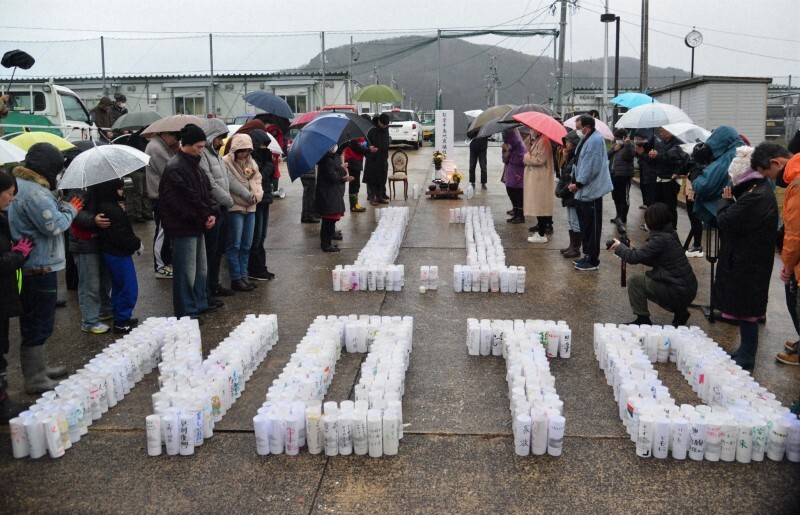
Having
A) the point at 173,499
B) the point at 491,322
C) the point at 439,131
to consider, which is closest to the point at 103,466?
the point at 173,499

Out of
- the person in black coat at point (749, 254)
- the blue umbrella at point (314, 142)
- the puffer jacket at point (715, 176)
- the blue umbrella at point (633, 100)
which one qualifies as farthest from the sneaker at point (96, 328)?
the blue umbrella at point (633, 100)

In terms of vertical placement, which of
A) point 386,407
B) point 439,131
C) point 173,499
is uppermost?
point 439,131

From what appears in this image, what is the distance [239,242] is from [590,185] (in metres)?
4.48

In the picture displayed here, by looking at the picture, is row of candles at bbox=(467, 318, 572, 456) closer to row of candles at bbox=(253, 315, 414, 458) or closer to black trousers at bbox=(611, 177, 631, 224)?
row of candles at bbox=(253, 315, 414, 458)

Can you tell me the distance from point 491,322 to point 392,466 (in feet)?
8.07

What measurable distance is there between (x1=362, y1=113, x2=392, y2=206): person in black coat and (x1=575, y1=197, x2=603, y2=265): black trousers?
19.1 feet

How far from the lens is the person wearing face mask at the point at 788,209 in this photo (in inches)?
194

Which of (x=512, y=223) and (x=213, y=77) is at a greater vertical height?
(x=213, y=77)

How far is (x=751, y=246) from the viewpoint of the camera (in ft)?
18.5

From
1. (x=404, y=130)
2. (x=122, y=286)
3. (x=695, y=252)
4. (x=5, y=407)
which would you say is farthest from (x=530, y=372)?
(x=404, y=130)

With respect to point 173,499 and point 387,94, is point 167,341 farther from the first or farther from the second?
point 387,94

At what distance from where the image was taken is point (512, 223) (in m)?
12.6

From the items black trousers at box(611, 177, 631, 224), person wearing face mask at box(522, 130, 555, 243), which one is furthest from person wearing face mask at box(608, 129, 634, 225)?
person wearing face mask at box(522, 130, 555, 243)

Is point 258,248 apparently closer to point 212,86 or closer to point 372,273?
point 372,273
